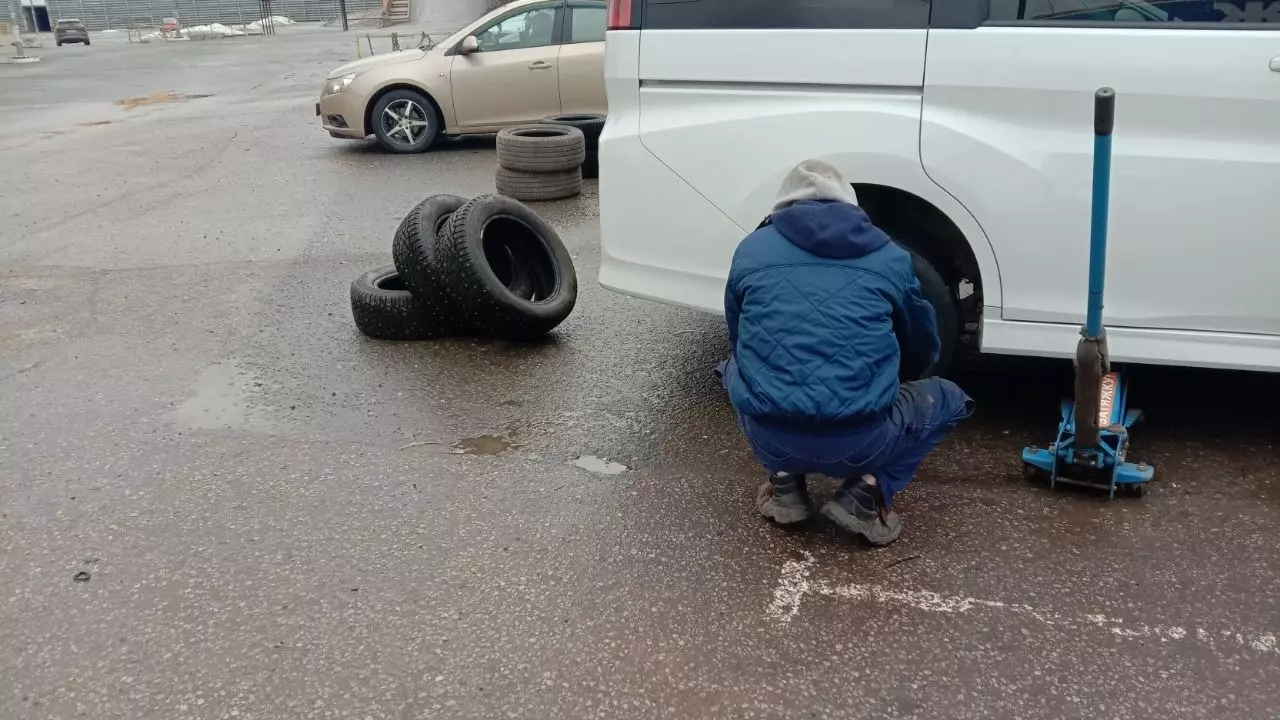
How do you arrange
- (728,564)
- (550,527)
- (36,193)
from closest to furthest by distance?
(728,564), (550,527), (36,193)

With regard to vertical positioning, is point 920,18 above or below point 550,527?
above

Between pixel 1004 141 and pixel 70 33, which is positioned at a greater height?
pixel 70 33

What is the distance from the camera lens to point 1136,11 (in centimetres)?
357

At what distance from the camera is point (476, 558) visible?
3453 mm

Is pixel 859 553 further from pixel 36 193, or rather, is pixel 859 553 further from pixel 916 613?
pixel 36 193

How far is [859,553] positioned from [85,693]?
2.27 meters

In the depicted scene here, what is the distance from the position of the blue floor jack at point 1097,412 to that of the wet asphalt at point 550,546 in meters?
0.09

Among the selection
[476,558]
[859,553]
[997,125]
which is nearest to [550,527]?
[476,558]

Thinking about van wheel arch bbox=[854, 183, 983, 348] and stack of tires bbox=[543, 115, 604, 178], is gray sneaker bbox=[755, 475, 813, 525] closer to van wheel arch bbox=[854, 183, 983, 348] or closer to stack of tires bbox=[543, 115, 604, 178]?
van wheel arch bbox=[854, 183, 983, 348]

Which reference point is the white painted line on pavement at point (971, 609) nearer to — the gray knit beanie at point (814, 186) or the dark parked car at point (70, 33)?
the gray knit beanie at point (814, 186)

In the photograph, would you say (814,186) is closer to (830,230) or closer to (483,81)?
(830,230)

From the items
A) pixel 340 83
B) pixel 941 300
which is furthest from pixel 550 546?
pixel 340 83

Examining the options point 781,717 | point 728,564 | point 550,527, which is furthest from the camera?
point 550,527

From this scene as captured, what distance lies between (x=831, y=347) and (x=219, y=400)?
2968 mm
